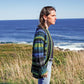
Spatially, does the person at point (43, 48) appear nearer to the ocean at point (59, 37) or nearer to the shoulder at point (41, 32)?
the shoulder at point (41, 32)

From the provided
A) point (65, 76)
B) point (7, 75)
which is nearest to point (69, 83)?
point (65, 76)

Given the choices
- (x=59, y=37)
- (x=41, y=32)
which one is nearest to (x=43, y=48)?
(x=41, y=32)

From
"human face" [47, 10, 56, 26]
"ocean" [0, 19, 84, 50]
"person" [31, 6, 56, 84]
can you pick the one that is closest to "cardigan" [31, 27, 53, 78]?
"person" [31, 6, 56, 84]

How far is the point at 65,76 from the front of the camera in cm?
471

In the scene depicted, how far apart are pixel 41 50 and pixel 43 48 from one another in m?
0.04

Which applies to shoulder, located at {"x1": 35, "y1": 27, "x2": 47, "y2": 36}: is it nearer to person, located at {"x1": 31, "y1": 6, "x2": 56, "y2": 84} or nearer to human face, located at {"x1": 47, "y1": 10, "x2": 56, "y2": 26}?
person, located at {"x1": 31, "y1": 6, "x2": 56, "y2": 84}

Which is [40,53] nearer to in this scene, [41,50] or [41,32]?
[41,50]

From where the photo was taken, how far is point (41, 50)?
2479mm

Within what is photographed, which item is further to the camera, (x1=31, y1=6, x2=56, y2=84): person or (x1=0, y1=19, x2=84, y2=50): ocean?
(x1=0, y1=19, x2=84, y2=50): ocean

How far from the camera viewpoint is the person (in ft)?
8.16

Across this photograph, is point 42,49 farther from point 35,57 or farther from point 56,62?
point 56,62

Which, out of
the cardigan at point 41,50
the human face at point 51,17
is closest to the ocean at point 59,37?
the human face at point 51,17

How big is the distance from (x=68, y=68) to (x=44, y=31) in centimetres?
→ 279

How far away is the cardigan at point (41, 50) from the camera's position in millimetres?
2477
